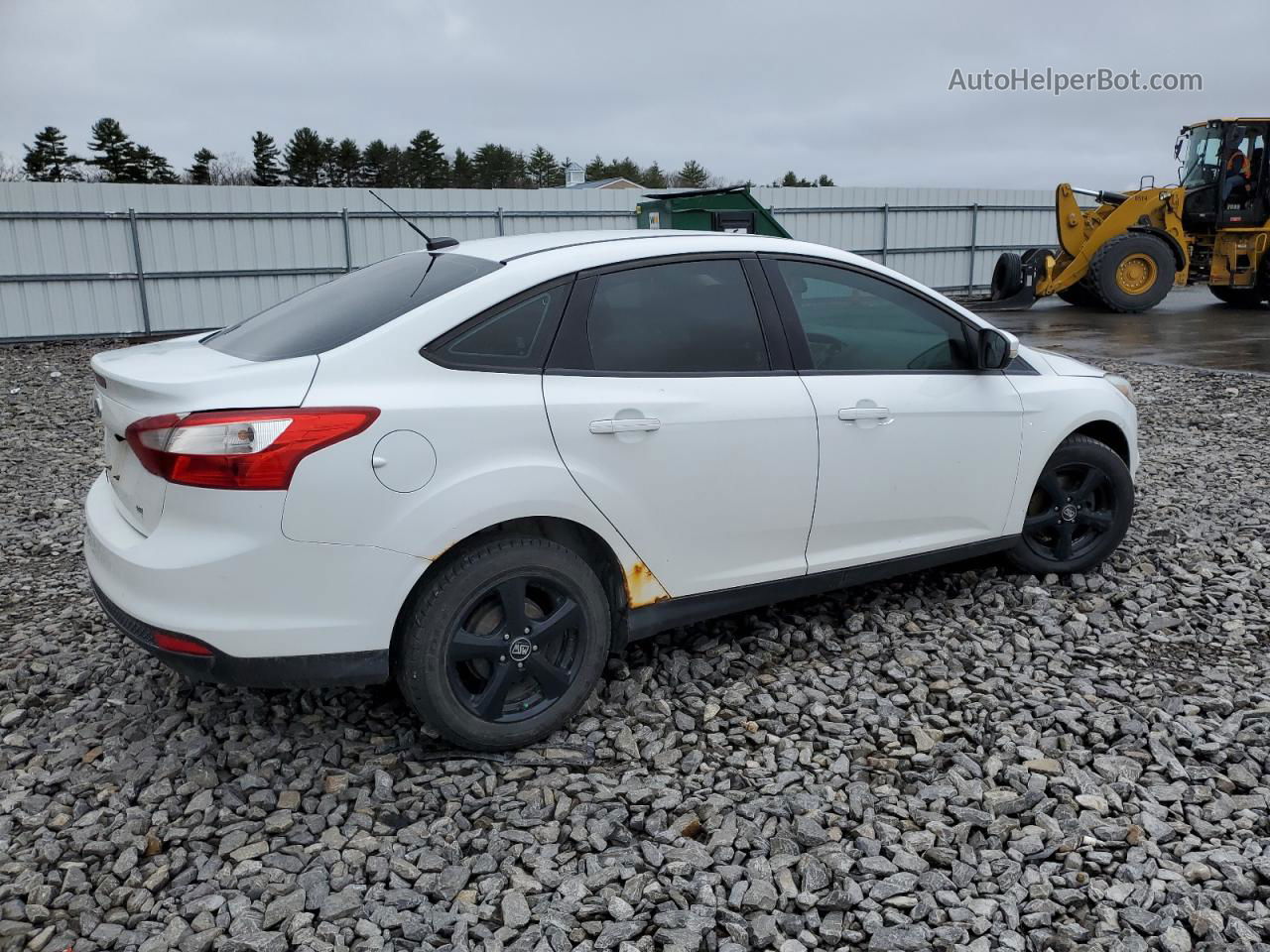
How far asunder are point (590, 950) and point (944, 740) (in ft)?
4.63

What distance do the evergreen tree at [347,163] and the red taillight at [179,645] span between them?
60.7m

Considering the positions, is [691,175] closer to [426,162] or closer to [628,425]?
[426,162]

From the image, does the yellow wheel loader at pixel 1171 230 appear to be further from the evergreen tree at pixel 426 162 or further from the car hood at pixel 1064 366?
the evergreen tree at pixel 426 162

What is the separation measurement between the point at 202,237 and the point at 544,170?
2403 inches

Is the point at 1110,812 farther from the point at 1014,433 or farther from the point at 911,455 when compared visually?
the point at 1014,433

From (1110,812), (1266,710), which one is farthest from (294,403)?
(1266,710)

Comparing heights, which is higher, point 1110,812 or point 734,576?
point 734,576

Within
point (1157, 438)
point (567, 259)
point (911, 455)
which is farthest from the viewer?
point (1157, 438)

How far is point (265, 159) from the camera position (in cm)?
5891

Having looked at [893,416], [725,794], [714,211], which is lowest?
[725,794]

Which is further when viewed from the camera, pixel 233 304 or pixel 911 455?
pixel 233 304

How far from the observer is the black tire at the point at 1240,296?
739 inches

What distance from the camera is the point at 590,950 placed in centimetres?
234

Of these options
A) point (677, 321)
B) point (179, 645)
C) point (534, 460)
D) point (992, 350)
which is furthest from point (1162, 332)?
point (179, 645)
